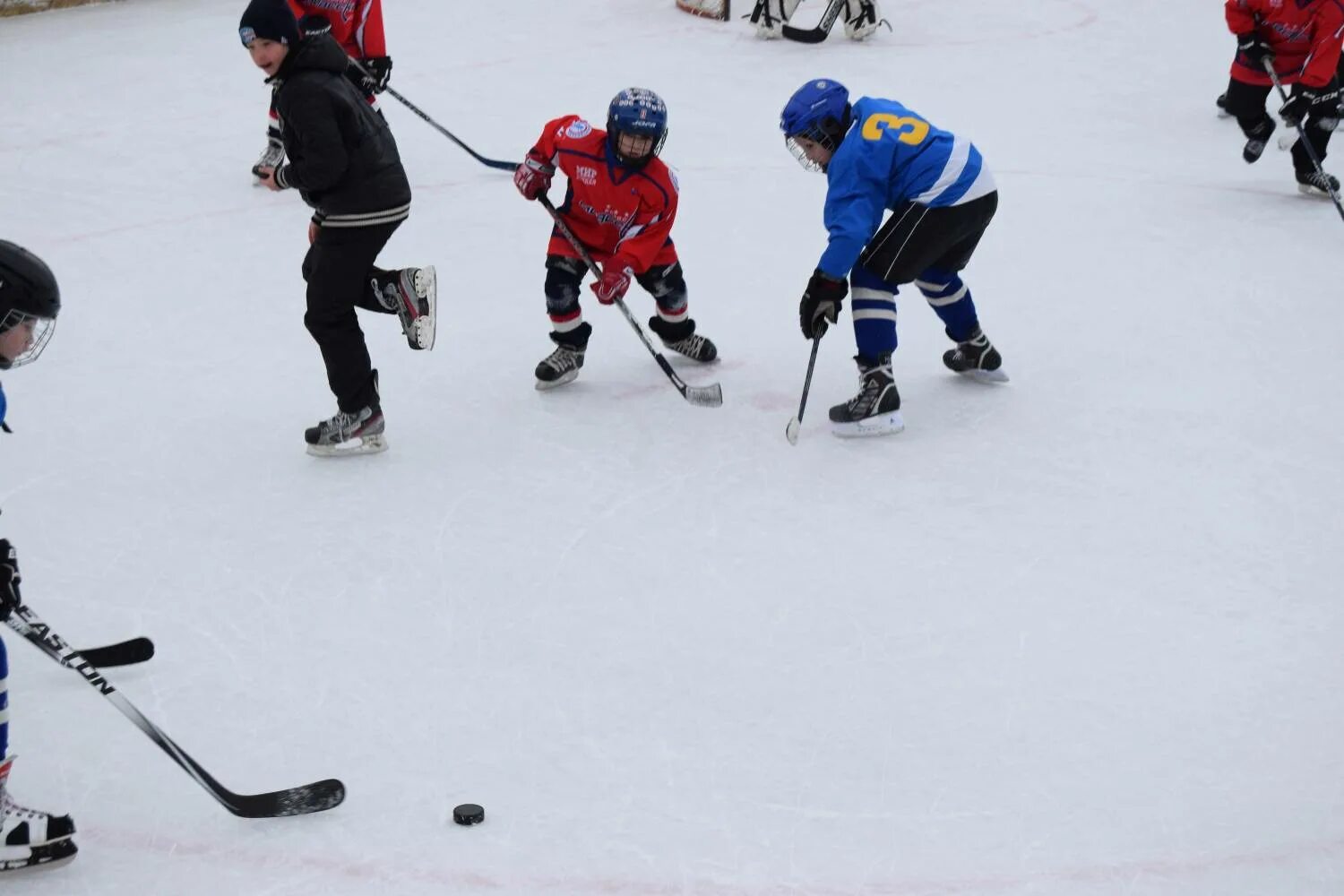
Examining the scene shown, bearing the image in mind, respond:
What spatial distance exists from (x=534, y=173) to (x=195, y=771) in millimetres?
2005

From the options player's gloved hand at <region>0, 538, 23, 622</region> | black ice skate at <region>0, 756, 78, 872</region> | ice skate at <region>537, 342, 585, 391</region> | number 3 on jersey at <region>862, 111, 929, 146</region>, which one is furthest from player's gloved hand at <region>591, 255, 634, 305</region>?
black ice skate at <region>0, 756, 78, 872</region>

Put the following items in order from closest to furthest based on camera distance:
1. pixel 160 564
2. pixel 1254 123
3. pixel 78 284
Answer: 1. pixel 160 564
2. pixel 78 284
3. pixel 1254 123

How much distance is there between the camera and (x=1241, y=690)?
2537 mm

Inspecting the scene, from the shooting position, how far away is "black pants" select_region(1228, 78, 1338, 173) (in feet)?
16.8

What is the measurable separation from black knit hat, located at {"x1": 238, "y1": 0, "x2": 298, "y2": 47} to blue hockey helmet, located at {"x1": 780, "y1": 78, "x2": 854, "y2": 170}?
1165 mm

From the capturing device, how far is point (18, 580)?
2092 millimetres

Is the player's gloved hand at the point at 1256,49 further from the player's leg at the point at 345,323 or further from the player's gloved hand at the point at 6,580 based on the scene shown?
the player's gloved hand at the point at 6,580

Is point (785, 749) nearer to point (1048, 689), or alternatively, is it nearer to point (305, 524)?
point (1048, 689)

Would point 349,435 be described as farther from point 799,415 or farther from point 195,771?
point 195,771

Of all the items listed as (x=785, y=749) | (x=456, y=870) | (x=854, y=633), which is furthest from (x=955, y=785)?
(x=456, y=870)

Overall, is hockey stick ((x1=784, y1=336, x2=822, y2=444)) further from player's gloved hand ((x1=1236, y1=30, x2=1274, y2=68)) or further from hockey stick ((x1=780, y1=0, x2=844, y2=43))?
hockey stick ((x1=780, y1=0, x2=844, y2=43))

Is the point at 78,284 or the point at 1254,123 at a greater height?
the point at 1254,123

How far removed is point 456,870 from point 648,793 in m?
0.34

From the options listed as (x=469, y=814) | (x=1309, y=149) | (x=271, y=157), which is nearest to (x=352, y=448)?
(x=469, y=814)
